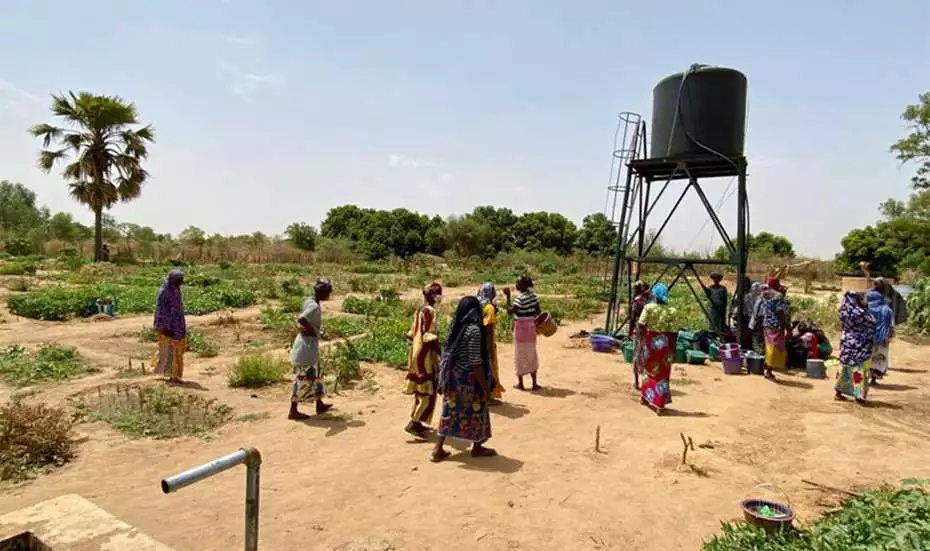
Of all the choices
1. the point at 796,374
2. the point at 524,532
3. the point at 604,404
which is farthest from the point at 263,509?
the point at 796,374

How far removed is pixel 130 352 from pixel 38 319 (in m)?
4.32

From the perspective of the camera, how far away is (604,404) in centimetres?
738

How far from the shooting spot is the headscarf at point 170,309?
305 inches

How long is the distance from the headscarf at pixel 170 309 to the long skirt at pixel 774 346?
9.17 metres

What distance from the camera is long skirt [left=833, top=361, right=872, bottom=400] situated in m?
7.48

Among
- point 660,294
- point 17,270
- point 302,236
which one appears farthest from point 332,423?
point 302,236

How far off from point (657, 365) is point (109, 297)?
1319 centimetres

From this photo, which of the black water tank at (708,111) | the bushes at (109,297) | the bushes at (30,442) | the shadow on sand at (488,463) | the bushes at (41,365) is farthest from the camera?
the bushes at (109,297)

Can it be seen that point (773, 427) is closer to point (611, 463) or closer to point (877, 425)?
point (877, 425)

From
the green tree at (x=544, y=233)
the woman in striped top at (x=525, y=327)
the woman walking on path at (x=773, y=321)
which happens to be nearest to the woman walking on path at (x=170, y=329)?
the woman in striped top at (x=525, y=327)

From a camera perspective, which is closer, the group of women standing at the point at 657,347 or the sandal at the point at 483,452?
the sandal at the point at 483,452

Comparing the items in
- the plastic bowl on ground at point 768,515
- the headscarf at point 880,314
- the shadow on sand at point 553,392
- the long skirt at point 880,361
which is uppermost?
the headscarf at point 880,314

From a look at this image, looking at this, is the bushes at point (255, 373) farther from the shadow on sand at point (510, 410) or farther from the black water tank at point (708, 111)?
the black water tank at point (708, 111)

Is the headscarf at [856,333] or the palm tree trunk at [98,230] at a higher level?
the palm tree trunk at [98,230]
